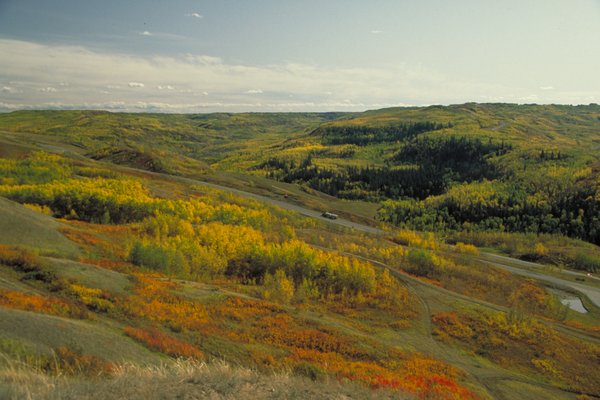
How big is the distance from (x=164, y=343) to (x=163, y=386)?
6.08 metres

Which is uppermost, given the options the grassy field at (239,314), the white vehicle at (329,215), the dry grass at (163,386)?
the dry grass at (163,386)

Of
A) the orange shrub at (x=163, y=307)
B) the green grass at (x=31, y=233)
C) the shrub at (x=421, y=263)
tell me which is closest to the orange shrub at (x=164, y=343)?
the orange shrub at (x=163, y=307)

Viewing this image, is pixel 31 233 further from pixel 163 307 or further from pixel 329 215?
pixel 329 215

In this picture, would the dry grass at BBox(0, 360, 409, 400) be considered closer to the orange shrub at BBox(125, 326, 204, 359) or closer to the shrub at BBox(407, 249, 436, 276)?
the orange shrub at BBox(125, 326, 204, 359)

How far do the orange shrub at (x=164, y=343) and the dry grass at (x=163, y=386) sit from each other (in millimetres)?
3111

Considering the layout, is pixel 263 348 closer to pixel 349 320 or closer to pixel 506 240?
pixel 349 320

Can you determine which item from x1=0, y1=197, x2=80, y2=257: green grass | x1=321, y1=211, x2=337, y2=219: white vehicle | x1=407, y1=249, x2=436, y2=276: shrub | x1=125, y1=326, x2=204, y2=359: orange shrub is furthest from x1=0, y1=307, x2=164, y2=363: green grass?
x1=321, y1=211, x2=337, y2=219: white vehicle

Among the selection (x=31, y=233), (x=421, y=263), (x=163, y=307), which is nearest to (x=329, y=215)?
(x=421, y=263)

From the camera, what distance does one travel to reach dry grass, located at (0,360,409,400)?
29.2 feet

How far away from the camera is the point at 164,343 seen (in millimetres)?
15773

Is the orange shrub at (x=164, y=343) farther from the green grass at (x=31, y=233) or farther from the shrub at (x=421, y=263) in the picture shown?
the shrub at (x=421, y=263)

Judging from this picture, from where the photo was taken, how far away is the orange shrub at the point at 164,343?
50.6 ft

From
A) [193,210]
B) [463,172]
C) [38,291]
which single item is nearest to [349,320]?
[38,291]

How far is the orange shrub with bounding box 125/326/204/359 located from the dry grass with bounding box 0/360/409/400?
3111mm
